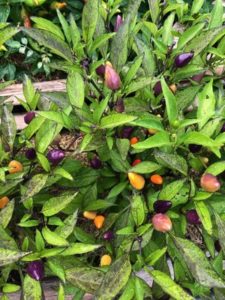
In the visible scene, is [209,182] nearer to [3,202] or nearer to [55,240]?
[55,240]

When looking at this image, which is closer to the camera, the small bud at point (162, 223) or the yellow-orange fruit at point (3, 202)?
the small bud at point (162, 223)

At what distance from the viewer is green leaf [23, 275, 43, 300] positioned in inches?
44.9

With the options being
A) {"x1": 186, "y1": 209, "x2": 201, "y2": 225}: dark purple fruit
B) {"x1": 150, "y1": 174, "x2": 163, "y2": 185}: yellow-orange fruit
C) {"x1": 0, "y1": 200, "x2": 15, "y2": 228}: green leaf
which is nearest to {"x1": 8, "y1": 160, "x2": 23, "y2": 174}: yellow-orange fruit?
{"x1": 0, "y1": 200, "x2": 15, "y2": 228}: green leaf

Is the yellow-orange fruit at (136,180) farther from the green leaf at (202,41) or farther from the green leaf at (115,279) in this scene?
the green leaf at (202,41)

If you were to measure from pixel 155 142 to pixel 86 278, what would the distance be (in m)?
0.35

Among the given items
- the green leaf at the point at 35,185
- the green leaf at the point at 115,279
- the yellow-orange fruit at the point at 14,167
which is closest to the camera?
the green leaf at the point at 115,279

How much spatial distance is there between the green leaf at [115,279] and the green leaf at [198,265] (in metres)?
0.13

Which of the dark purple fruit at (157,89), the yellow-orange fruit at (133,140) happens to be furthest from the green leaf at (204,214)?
the dark purple fruit at (157,89)

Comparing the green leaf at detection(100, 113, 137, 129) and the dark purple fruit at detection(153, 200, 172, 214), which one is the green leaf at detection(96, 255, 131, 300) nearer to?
the dark purple fruit at detection(153, 200, 172, 214)

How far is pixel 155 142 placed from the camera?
1.09 m

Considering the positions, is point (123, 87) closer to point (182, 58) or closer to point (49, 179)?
point (182, 58)

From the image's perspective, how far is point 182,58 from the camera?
1266 millimetres

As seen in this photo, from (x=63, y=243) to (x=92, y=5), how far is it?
23.3 inches

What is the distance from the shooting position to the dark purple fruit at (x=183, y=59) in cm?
125
